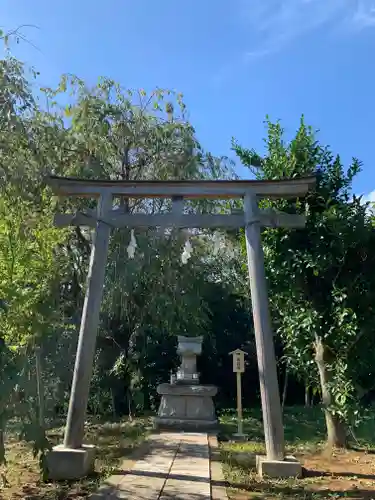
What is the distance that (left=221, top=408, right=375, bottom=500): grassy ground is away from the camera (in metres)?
4.55

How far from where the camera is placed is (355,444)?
7027 mm

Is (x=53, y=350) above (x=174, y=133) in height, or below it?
below

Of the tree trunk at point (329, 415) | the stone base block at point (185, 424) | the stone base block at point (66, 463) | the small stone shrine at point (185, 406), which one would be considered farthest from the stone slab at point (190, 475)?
the tree trunk at point (329, 415)

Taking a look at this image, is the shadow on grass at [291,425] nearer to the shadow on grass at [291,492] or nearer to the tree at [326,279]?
the tree at [326,279]

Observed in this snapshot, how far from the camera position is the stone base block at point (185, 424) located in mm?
8453

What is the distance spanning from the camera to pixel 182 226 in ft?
19.8

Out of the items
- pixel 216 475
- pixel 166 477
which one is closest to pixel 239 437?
pixel 216 475

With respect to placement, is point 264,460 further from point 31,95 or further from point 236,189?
point 31,95

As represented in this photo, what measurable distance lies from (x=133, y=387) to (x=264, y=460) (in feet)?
22.5

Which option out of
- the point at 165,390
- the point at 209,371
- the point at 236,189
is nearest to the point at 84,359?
the point at 236,189

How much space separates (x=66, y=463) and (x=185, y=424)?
13.0 feet

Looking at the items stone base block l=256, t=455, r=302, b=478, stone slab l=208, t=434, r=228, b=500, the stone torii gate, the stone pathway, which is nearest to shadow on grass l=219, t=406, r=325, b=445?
stone slab l=208, t=434, r=228, b=500

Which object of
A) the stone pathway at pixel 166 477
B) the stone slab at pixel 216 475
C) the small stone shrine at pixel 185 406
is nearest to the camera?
the stone pathway at pixel 166 477

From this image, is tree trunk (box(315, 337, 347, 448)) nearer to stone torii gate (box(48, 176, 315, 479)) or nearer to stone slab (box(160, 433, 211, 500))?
stone torii gate (box(48, 176, 315, 479))
